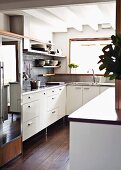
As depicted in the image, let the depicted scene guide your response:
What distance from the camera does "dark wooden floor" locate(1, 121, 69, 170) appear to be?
361 centimetres

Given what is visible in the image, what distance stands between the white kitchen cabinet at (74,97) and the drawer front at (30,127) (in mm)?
1900

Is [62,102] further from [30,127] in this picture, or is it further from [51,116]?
[30,127]

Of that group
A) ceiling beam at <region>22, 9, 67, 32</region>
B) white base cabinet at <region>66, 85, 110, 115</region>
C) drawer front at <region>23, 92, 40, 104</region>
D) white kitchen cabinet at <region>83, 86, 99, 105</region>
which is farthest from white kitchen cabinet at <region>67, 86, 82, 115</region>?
drawer front at <region>23, 92, 40, 104</region>

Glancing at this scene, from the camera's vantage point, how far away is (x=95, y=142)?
2367mm

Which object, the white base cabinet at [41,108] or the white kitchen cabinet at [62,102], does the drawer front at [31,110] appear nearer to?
the white base cabinet at [41,108]

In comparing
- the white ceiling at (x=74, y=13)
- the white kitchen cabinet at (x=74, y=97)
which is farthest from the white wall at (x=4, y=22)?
the white kitchen cabinet at (x=74, y=97)

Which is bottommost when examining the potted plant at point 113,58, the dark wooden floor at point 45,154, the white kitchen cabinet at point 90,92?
the dark wooden floor at point 45,154

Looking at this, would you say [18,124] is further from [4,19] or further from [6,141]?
[4,19]

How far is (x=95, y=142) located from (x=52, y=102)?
3.35 meters

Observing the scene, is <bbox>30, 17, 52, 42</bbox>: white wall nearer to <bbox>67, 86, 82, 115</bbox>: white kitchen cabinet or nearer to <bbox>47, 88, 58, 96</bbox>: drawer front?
<bbox>47, 88, 58, 96</bbox>: drawer front

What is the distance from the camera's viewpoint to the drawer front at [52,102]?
18.0ft

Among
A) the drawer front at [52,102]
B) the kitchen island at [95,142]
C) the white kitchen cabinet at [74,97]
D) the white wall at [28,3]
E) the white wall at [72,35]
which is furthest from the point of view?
the white wall at [72,35]

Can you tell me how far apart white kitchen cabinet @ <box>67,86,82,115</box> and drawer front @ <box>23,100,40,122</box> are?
72.5 inches

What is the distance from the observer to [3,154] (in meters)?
3.57
